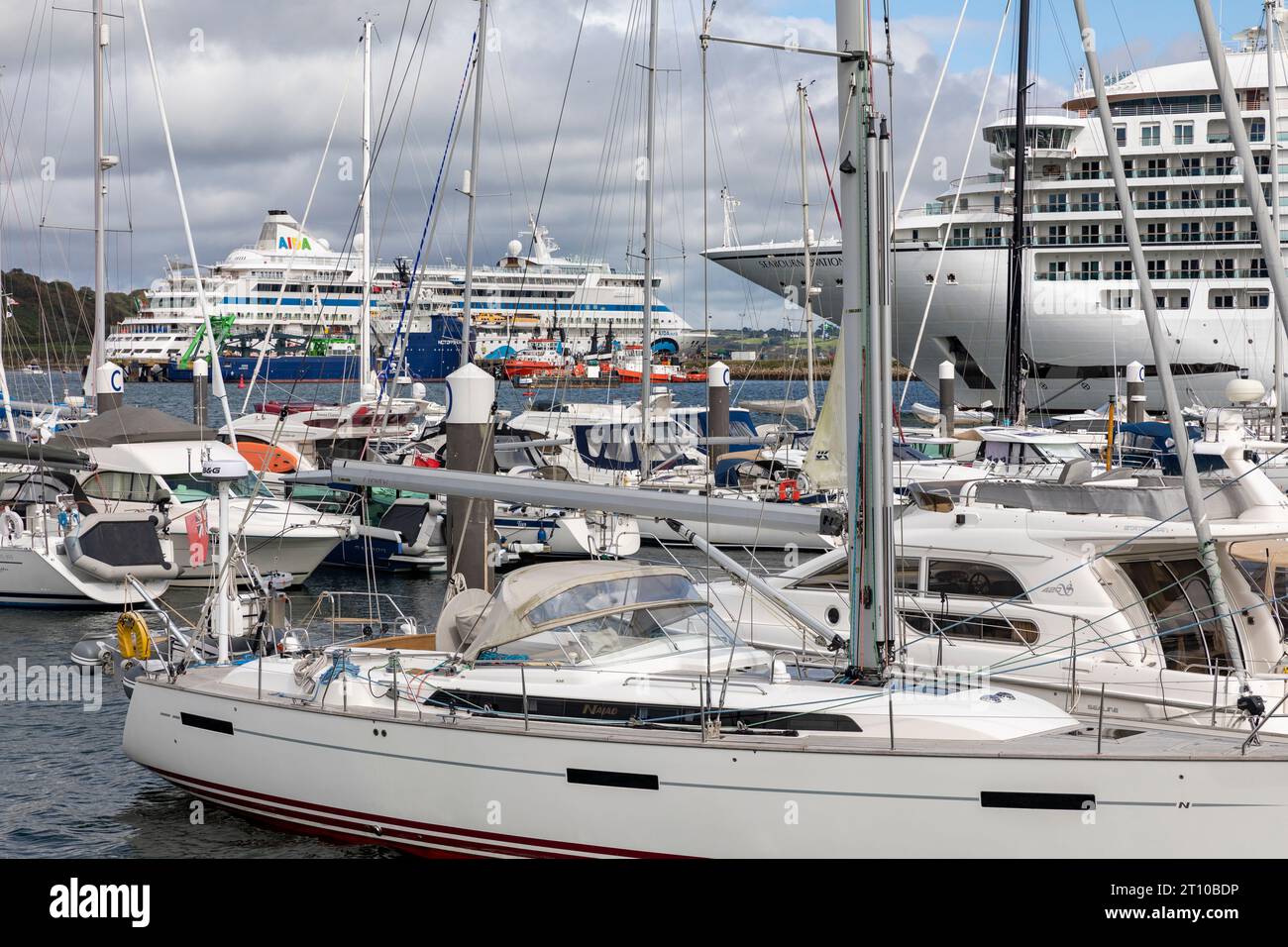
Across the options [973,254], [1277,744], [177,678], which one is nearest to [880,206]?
[1277,744]

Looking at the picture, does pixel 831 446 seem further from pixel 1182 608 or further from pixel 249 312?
pixel 249 312

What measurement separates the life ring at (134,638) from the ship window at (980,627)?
21.5ft

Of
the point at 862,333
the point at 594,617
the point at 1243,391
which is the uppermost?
the point at 862,333

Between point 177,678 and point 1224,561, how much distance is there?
27.5 ft

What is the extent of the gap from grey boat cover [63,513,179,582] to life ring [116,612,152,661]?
8009 mm

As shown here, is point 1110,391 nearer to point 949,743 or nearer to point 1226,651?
point 1226,651

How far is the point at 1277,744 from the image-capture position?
301 inches

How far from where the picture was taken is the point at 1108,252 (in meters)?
48.2

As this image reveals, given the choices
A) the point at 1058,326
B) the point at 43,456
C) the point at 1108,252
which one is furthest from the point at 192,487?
the point at 1108,252

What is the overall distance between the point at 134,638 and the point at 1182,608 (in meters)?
8.90

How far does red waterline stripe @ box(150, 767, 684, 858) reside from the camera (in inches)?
325

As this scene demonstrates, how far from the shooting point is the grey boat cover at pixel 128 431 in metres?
22.1

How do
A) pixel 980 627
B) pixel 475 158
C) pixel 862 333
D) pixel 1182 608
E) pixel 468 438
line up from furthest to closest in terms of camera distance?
pixel 475 158
pixel 468 438
pixel 980 627
pixel 1182 608
pixel 862 333

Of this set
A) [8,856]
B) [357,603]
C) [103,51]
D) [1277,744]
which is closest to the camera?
[1277,744]
